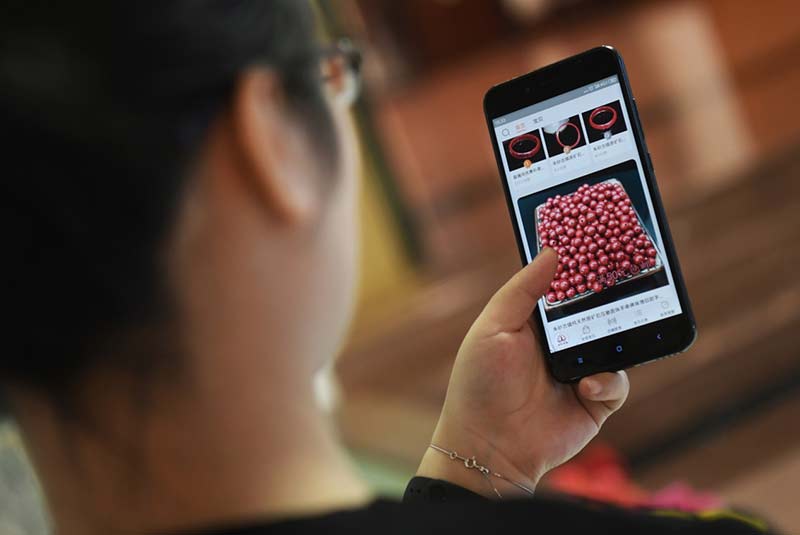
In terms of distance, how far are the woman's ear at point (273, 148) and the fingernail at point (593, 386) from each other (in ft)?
0.60

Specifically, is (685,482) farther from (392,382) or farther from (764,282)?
(392,382)

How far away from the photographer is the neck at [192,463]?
0.39 metres

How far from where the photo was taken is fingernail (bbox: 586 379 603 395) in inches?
20.4

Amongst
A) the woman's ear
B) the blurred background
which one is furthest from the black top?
the blurred background

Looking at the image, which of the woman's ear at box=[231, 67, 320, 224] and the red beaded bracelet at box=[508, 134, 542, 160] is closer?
the woman's ear at box=[231, 67, 320, 224]

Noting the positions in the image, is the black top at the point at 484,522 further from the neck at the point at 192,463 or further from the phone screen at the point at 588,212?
the phone screen at the point at 588,212

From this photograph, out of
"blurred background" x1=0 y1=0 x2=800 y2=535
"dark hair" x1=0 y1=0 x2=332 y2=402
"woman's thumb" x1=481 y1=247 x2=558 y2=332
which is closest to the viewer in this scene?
"dark hair" x1=0 y1=0 x2=332 y2=402

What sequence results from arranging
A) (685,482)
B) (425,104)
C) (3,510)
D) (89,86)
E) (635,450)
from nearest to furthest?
1. (89,86)
2. (3,510)
3. (685,482)
4. (635,450)
5. (425,104)

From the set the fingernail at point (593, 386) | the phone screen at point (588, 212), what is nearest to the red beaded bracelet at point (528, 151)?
the phone screen at point (588, 212)

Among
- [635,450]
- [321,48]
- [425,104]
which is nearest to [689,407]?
[635,450]

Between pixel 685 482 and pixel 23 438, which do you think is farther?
pixel 685 482

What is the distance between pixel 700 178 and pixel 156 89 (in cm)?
216

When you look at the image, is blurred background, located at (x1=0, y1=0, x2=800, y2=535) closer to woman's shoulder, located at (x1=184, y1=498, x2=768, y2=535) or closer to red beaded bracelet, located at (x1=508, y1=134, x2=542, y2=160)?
red beaded bracelet, located at (x1=508, y1=134, x2=542, y2=160)

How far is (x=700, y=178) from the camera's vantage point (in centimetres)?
238
